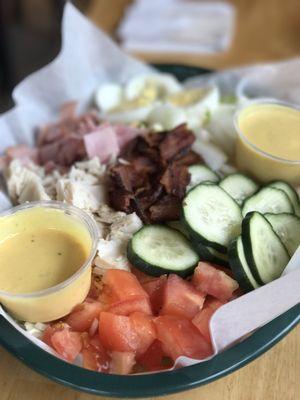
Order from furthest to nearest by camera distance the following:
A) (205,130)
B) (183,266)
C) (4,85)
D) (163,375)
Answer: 1. (4,85)
2. (205,130)
3. (183,266)
4. (163,375)

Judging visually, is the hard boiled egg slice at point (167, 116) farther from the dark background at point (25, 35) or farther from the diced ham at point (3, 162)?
the dark background at point (25, 35)

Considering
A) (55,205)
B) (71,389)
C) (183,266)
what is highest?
(55,205)

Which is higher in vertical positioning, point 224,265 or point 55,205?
point 55,205

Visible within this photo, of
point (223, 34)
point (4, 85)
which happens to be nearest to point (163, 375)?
point (4, 85)

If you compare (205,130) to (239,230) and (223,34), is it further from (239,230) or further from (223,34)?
(223,34)

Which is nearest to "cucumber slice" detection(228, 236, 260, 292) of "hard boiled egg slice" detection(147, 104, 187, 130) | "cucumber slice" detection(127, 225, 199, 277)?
"cucumber slice" detection(127, 225, 199, 277)

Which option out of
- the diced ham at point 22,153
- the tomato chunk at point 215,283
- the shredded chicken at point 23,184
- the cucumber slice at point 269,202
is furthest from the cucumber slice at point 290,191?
the diced ham at point 22,153

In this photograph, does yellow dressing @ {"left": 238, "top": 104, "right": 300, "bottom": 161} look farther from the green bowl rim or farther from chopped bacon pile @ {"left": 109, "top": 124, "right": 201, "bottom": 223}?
the green bowl rim
